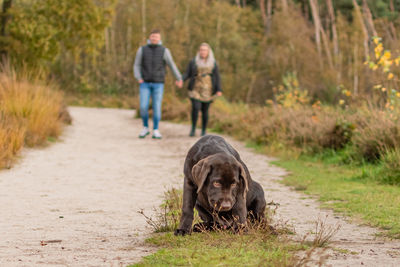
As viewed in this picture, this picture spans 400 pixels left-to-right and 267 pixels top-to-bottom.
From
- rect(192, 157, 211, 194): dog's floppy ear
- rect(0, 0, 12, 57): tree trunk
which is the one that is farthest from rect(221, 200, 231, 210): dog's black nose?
rect(0, 0, 12, 57): tree trunk

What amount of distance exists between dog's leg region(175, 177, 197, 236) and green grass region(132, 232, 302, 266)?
0.26 feet

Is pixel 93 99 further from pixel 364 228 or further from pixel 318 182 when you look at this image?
pixel 364 228

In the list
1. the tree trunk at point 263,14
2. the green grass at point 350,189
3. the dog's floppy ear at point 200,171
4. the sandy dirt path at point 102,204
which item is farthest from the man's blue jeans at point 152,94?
the tree trunk at point 263,14

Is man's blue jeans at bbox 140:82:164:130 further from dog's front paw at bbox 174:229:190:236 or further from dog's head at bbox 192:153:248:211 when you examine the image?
dog's head at bbox 192:153:248:211

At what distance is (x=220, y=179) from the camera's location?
166 inches

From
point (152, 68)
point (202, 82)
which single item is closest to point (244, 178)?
point (152, 68)

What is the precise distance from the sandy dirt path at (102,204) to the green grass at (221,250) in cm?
22

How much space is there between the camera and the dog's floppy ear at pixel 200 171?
4.23 meters

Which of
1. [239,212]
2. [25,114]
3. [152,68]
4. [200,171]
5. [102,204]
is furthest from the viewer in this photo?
[152,68]

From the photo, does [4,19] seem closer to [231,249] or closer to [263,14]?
[231,249]

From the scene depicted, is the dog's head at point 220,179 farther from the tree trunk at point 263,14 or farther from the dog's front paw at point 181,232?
the tree trunk at point 263,14

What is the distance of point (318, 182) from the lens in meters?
8.42

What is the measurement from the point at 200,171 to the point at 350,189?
4003 millimetres

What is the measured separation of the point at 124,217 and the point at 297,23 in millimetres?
34656
